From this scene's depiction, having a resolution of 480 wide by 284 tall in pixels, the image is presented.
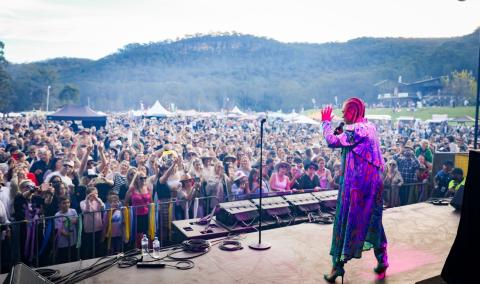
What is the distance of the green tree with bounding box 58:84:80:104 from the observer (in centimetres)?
4588

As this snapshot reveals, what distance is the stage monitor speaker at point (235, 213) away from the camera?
5.43 m

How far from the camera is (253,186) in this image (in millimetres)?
7191

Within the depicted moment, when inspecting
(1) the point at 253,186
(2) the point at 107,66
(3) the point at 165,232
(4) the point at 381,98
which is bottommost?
(3) the point at 165,232

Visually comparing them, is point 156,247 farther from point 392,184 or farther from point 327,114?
point 392,184

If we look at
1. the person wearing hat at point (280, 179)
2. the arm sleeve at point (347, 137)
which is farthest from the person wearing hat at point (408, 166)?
the arm sleeve at point (347, 137)

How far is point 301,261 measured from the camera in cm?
427

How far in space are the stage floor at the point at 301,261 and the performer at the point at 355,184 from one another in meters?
0.44

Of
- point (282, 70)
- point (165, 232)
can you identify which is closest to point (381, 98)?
point (282, 70)

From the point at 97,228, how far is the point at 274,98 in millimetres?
59833

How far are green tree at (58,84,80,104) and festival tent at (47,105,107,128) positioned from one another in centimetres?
3395

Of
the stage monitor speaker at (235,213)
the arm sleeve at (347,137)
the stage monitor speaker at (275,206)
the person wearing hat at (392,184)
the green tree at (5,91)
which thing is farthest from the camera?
the green tree at (5,91)

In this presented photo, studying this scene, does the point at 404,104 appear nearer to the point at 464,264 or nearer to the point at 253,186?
the point at 253,186

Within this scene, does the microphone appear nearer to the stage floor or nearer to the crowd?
the crowd

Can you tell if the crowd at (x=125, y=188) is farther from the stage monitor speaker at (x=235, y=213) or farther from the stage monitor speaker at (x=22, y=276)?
the stage monitor speaker at (x=22, y=276)
